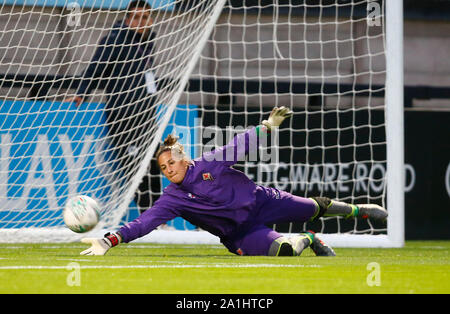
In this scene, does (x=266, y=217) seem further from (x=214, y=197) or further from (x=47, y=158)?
(x=47, y=158)

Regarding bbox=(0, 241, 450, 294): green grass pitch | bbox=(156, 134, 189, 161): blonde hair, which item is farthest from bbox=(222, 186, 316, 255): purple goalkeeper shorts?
bbox=(156, 134, 189, 161): blonde hair

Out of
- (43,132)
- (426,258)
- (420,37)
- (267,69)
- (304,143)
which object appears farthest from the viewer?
(420,37)

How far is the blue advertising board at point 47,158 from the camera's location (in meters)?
7.28

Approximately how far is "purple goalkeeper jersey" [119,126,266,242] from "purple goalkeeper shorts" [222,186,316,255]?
7 centimetres

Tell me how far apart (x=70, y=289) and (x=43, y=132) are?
410 cm

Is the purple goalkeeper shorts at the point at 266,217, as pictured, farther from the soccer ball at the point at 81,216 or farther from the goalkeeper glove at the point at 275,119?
the soccer ball at the point at 81,216

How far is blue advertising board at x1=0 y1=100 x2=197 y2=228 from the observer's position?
7.28 metres

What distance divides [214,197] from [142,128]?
2221mm

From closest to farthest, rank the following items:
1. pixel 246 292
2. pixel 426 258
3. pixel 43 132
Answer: pixel 246 292 → pixel 426 258 → pixel 43 132

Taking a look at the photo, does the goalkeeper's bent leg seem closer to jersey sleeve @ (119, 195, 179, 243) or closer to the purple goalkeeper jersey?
the purple goalkeeper jersey

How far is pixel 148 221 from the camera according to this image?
533cm

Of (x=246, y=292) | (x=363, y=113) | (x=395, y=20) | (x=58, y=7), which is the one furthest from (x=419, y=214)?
(x=246, y=292)

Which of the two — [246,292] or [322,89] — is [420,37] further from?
[246,292]

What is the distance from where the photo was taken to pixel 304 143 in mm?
8156
